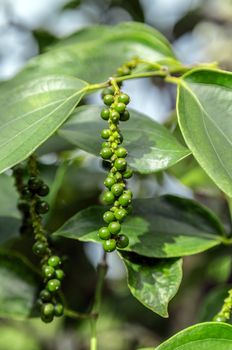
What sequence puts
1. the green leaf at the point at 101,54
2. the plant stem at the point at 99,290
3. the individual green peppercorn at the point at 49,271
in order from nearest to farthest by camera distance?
the individual green peppercorn at the point at 49,271 → the plant stem at the point at 99,290 → the green leaf at the point at 101,54

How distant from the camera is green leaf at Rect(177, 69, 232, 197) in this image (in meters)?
0.84

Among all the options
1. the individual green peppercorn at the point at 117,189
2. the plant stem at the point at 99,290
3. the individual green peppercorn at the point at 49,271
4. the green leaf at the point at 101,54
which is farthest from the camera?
the green leaf at the point at 101,54

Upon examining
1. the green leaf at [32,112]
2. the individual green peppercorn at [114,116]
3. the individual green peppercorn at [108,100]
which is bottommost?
the green leaf at [32,112]

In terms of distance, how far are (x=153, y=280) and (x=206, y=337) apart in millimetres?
124

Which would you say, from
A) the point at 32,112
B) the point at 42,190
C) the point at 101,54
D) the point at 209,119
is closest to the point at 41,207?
the point at 42,190

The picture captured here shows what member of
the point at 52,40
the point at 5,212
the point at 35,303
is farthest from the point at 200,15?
the point at 35,303

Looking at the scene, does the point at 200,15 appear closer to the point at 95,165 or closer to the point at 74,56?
the point at 95,165

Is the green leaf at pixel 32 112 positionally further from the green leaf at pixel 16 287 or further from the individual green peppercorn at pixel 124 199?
the green leaf at pixel 16 287

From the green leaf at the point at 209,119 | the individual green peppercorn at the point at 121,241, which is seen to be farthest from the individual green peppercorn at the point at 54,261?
the green leaf at the point at 209,119

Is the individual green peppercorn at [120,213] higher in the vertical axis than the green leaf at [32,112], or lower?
lower

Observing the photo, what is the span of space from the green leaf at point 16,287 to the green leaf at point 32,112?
10.2 inches

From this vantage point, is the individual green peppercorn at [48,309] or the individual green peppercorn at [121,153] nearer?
the individual green peppercorn at [121,153]

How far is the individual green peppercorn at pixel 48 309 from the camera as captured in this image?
0.93 meters

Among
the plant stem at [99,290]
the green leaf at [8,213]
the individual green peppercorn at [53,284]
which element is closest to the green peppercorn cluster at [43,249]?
the individual green peppercorn at [53,284]
